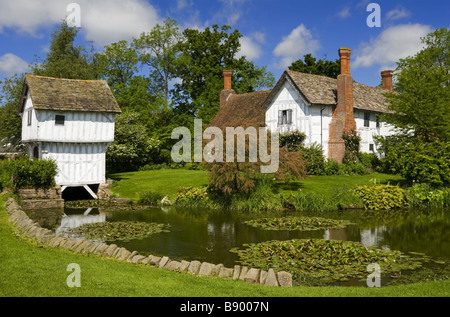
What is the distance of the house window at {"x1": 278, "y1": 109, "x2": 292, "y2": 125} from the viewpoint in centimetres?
3703

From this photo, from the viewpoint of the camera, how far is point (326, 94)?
1438 inches

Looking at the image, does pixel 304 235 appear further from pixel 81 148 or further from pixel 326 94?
pixel 326 94

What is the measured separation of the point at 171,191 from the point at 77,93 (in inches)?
392

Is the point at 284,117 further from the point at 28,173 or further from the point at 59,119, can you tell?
the point at 28,173

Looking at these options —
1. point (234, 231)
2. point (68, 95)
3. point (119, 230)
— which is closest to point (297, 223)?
point (234, 231)

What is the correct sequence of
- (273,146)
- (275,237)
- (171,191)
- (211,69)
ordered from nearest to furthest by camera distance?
(275,237), (273,146), (171,191), (211,69)

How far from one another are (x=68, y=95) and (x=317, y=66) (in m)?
35.5

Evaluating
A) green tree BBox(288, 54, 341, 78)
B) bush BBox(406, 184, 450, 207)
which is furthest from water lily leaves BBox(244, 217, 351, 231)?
green tree BBox(288, 54, 341, 78)

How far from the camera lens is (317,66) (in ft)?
178

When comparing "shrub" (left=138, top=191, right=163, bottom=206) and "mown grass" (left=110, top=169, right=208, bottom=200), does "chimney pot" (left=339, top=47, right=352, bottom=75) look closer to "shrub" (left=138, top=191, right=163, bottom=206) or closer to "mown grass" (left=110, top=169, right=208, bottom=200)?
"mown grass" (left=110, top=169, right=208, bottom=200)

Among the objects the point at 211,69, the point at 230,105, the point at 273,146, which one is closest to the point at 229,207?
the point at 273,146

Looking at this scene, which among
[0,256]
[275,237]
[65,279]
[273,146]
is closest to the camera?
A: [65,279]

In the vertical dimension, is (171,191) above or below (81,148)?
below

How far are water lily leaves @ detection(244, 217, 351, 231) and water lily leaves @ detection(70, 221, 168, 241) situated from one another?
14.3 feet
